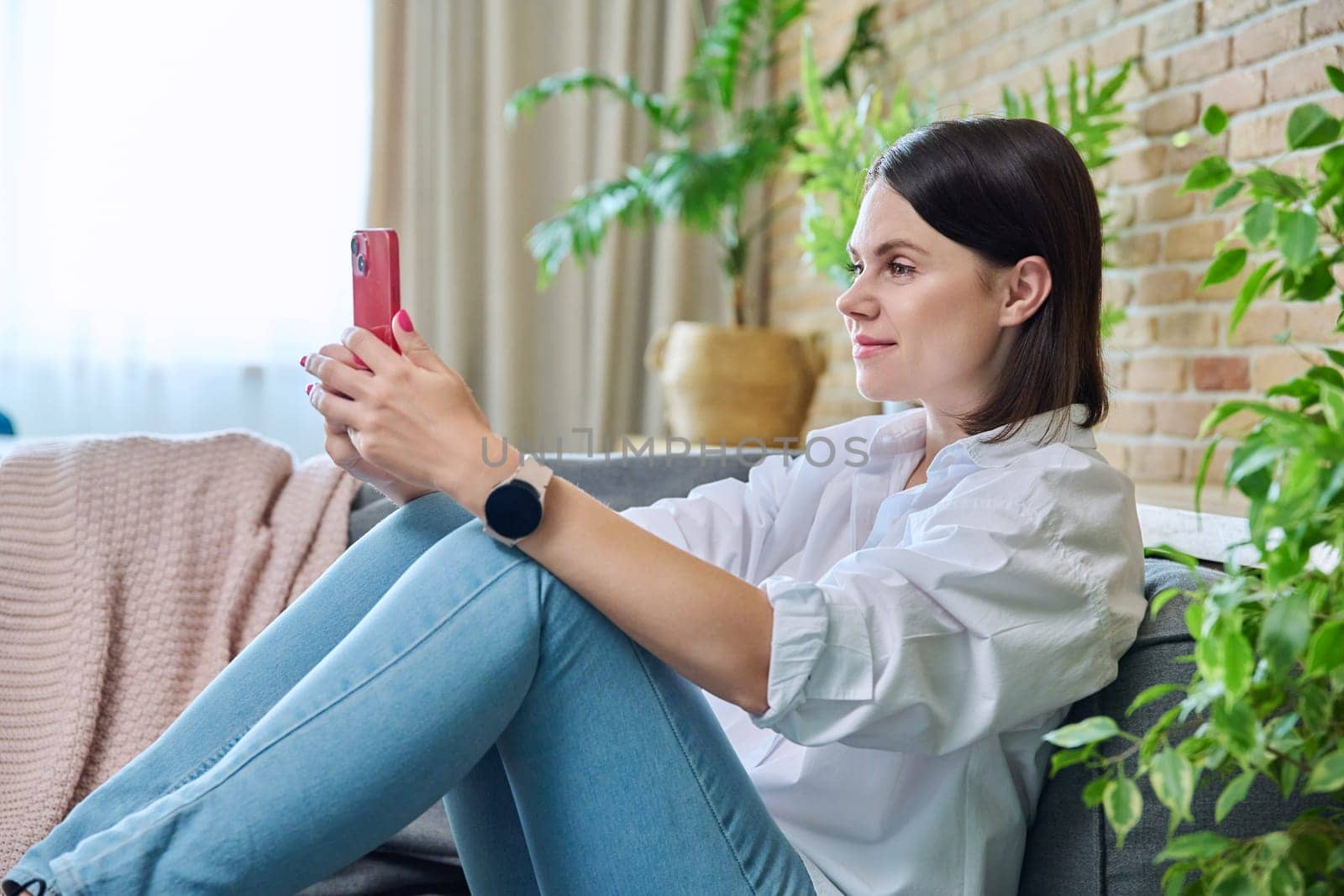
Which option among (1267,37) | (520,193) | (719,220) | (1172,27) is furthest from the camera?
(520,193)

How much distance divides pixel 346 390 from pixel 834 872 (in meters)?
0.56

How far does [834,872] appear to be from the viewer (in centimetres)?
99

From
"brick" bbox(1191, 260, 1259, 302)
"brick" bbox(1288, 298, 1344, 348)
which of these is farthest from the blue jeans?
"brick" bbox(1191, 260, 1259, 302)

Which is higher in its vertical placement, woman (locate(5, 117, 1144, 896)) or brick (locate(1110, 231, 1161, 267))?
brick (locate(1110, 231, 1161, 267))

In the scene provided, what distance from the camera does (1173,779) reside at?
60cm

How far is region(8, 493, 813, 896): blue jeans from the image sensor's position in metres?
0.78

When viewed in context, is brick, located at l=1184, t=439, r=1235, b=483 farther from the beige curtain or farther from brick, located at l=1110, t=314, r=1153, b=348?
the beige curtain

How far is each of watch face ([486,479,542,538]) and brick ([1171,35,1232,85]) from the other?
1.68 metres

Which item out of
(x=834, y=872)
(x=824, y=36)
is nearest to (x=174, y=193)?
(x=824, y=36)

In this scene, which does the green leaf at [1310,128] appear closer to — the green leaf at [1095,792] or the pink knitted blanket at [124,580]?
the green leaf at [1095,792]

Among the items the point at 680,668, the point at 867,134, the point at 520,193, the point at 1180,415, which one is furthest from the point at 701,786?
the point at 520,193

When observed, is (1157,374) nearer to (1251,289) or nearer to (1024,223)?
(1024,223)

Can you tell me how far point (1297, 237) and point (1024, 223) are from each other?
0.45 metres

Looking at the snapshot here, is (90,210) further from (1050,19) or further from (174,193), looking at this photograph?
(1050,19)
